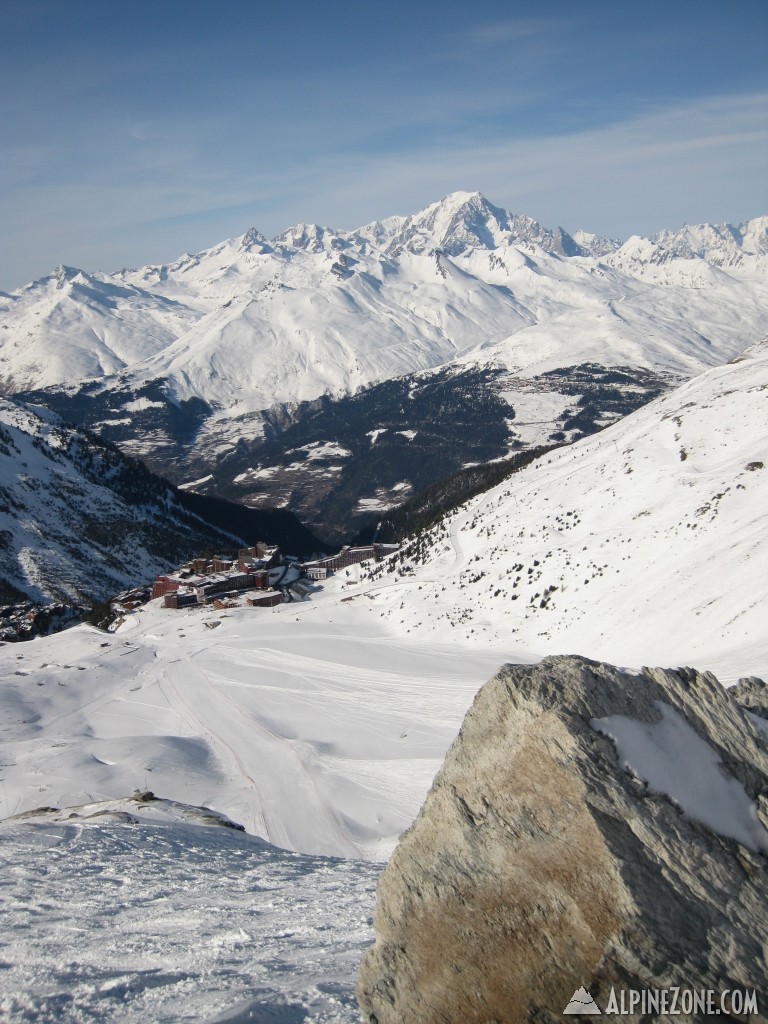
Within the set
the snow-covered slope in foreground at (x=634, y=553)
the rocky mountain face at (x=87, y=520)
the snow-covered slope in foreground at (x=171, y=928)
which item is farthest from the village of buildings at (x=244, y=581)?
the snow-covered slope in foreground at (x=171, y=928)

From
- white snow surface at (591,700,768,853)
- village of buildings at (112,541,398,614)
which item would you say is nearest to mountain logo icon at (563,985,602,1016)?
white snow surface at (591,700,768,853)

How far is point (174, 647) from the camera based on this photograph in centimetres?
6247

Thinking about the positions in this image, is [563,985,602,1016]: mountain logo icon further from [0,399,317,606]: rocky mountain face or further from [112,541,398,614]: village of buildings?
[0,399,317,606]: rocky mountain face

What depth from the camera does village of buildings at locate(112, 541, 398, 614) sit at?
7825cm

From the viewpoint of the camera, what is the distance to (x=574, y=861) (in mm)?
8422

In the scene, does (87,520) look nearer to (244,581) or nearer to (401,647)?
(244,581)

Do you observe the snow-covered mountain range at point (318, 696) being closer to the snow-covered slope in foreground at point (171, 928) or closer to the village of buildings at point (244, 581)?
the snow-covered slope in foreground at point (171, 928)

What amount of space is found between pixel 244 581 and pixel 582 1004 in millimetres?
78304

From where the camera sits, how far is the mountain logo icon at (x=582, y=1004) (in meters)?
7.91

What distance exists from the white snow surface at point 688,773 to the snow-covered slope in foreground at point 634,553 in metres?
24.8

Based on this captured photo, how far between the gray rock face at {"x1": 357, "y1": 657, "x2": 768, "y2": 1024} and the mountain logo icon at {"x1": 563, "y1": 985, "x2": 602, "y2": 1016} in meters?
0.06

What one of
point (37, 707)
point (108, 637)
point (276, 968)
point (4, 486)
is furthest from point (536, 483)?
point (4, 486)

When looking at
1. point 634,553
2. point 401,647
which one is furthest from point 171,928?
point 634,553

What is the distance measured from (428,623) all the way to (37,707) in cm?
2759
